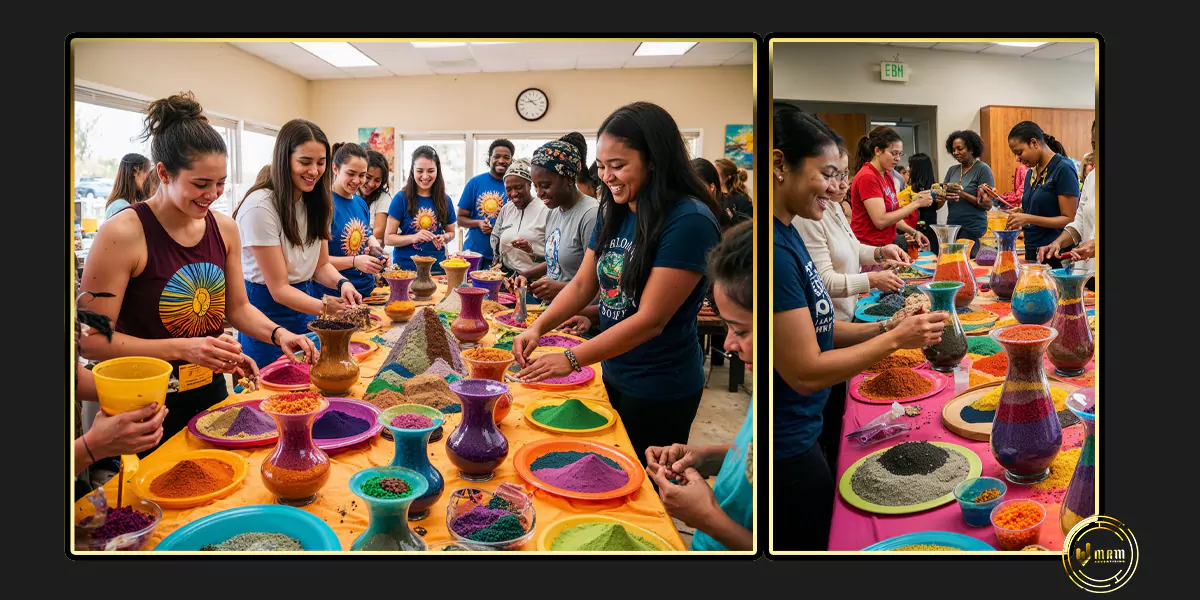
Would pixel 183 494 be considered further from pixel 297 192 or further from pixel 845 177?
pixel 845 177

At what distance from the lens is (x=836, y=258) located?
72.0 inches

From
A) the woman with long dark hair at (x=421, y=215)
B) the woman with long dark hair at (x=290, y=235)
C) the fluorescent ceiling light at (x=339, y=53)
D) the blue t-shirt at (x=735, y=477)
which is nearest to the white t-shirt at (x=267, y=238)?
the woman with long dark hair at (x=290, y=235)

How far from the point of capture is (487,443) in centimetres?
169

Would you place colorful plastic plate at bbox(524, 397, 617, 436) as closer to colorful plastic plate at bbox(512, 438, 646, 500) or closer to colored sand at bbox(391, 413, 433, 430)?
colorful plastic plate at bbox(512, 438, 646, 500)

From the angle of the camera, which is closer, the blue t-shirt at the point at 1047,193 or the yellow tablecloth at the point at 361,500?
the yellow tablecloth at the point at 361,500

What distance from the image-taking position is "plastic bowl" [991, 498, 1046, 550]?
1.58 meters

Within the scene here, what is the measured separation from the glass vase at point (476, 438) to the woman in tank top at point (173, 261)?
2.00ft

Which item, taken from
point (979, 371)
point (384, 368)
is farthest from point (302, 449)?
point (979, 371)

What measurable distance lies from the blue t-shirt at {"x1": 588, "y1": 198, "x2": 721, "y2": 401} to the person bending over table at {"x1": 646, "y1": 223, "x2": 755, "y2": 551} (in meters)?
0.10

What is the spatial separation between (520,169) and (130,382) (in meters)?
1.09

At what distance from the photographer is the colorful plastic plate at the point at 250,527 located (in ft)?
5.38

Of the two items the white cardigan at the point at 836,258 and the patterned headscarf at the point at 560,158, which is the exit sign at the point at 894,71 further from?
the patterned headscarf at the point at 560,158

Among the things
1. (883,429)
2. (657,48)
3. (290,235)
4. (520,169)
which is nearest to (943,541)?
(883,429)

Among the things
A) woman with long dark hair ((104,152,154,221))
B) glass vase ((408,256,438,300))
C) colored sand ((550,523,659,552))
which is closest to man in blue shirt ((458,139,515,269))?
glass vase ((408,256,438,300))
